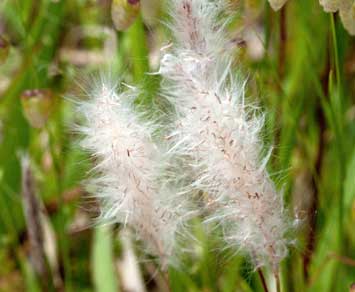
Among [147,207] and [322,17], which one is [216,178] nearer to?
[147,207]

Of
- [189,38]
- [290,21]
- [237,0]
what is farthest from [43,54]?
[189,38]

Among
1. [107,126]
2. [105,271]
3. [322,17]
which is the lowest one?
[105,271]

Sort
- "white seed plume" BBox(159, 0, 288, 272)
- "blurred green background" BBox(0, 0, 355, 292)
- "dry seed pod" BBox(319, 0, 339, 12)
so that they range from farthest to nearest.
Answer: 1. "blurred green background" BBox(0, 0, 355, 292)
2. "dry seed pod" BBox(319, 0, 339, 12)
3. "white seed plume" BBox(159, 0, 288, 272)

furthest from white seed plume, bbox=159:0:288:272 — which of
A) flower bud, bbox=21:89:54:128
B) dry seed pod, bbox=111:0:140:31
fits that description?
flower bud, bbox=21:89:54:128

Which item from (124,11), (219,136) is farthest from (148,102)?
(219,136)

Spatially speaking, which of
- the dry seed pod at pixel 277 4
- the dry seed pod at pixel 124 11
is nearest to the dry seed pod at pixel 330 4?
the dry seed pod at pixel 277 4

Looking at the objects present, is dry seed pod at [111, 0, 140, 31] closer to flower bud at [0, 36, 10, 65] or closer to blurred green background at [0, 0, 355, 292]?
blurred green background at [0, 0, 355, 292]

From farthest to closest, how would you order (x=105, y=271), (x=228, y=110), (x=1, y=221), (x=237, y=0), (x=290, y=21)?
(x=290, y=21)
(x=1, y=221)
(x=105, y=271)
(x=237, y=0)
(x=228, y=110)

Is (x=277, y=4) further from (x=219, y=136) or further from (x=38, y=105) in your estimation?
(x=38, y=105)

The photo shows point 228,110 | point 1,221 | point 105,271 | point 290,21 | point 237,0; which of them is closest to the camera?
point 228,110

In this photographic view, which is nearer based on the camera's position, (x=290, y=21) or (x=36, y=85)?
(x=36, y=85)
